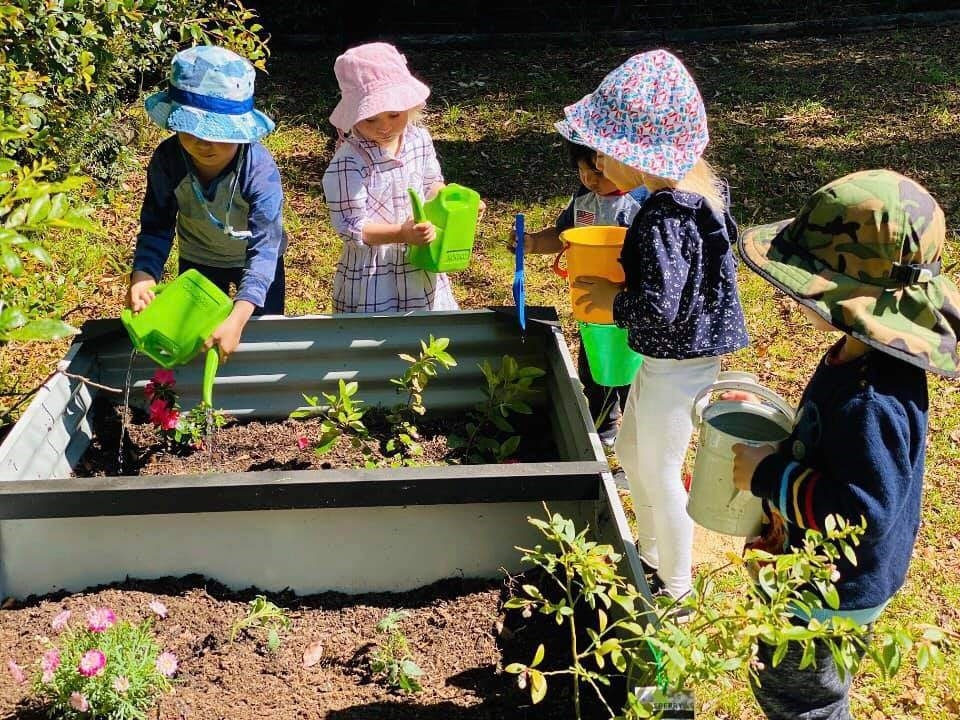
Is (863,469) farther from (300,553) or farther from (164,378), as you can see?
(164,378)

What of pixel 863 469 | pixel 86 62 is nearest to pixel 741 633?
pixel 863 469

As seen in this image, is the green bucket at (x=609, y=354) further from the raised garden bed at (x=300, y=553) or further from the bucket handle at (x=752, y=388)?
the bucket handle at (x=752, y=388)

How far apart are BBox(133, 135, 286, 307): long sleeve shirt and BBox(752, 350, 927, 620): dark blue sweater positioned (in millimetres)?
1602

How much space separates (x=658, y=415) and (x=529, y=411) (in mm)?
471

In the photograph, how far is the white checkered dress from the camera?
284cm

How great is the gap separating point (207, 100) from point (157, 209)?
40cm

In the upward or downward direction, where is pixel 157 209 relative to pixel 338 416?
upward

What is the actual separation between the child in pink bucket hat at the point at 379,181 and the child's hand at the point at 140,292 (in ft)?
1.88

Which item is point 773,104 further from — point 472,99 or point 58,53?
point 58,53

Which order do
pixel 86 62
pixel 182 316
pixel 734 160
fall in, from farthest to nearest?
pixel 734 160, pixel 86 62, pixel 182 316

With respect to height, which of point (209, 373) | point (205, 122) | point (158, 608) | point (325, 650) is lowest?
point (325, 650)

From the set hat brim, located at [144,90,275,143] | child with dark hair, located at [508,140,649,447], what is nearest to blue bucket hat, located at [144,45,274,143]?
hat brim, located at [144,90,275,143]

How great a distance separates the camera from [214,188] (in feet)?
9.21

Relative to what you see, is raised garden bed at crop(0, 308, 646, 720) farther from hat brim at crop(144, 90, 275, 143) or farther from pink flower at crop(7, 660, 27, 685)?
hat brim at crop(144, 90, 275, 143)
